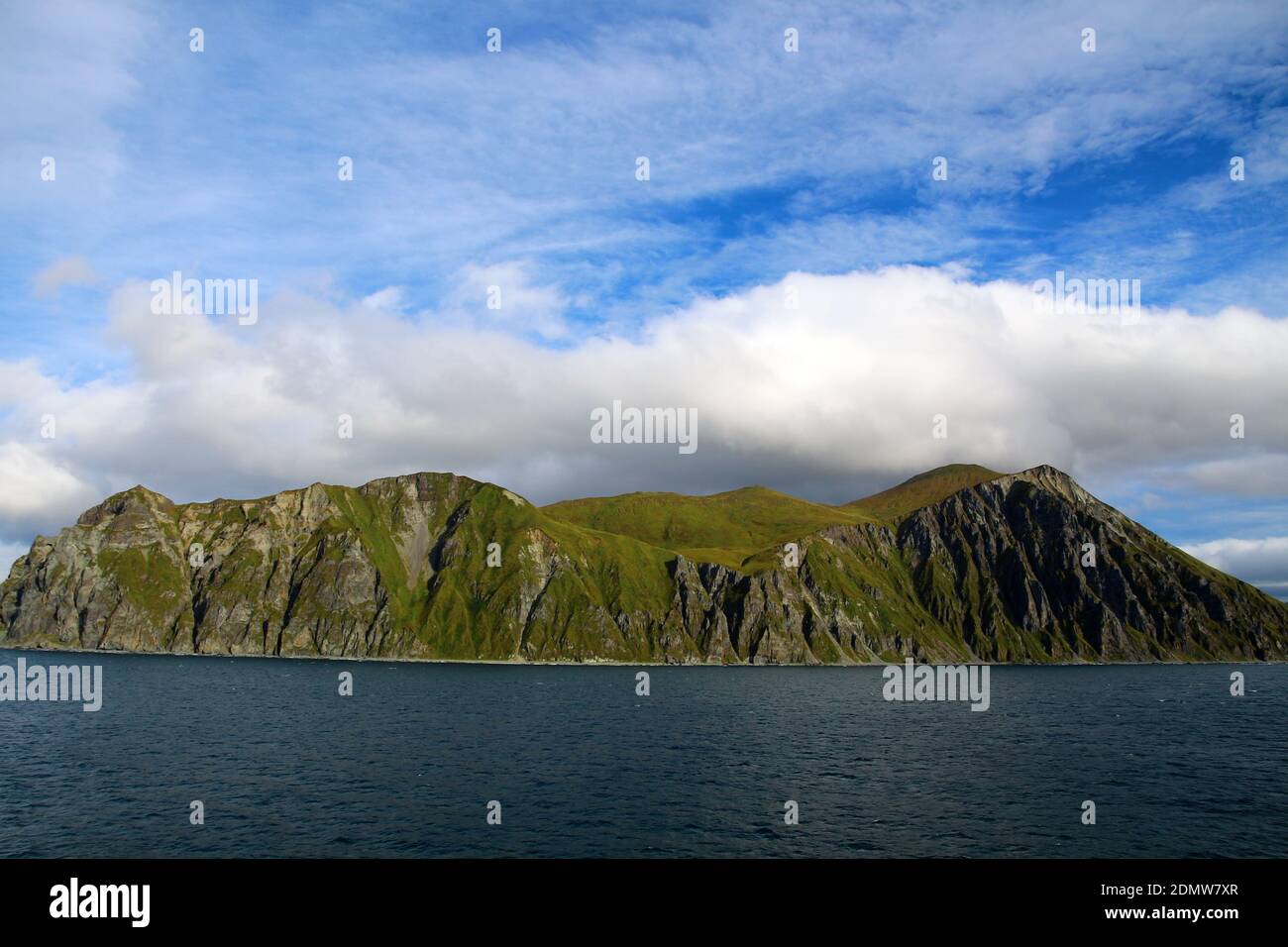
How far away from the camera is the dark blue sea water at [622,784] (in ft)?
198

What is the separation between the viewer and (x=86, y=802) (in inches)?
2736

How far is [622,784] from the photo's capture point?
265ft

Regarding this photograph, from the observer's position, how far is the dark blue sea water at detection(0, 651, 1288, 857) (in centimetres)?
6038

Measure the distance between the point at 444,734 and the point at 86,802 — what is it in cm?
5282
